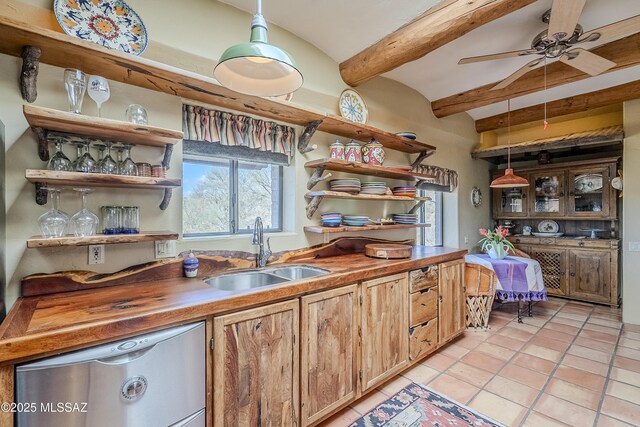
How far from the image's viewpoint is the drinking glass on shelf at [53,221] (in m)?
1.42

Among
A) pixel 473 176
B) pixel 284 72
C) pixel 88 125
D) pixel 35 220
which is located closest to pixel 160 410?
pixel 35 220

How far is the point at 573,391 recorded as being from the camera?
2.18 m

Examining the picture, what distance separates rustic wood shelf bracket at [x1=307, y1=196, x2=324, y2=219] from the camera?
8.01 ft

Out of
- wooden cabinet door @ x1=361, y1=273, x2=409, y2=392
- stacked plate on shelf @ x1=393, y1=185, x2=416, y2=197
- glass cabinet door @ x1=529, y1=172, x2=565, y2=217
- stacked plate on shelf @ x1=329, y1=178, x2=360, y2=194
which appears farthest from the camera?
glass cabinet door @ x1=529, y1=172, x2=565, y2=217

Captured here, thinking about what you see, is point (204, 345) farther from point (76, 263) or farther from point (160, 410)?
point (76, 263)

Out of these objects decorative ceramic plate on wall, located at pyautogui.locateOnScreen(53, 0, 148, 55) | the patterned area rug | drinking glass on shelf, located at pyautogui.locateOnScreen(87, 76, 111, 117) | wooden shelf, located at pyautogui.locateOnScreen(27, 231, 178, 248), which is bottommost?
the patterned area rug

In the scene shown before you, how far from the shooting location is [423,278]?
2512 millimetres

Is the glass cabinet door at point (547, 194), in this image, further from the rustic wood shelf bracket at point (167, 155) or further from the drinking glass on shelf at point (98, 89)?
the drinking glass on shelf at point (98, 89)

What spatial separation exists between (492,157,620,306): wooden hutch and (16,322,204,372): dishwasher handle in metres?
5.30

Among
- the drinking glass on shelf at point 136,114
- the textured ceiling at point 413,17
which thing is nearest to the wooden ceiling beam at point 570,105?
the textured ceiling at point 413,17

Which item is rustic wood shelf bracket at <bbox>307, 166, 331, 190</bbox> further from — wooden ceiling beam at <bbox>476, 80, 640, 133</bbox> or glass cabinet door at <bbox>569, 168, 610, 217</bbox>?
glass cabinet door at <bbox>569, 168, 610, 217</bbox>

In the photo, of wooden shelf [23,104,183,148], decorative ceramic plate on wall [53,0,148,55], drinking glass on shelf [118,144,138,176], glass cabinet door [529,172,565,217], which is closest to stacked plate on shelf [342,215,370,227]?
wooden shelf [23,104,183,148]

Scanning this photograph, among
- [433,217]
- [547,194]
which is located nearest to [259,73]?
[433,217]

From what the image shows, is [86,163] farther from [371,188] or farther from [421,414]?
[421,414]
